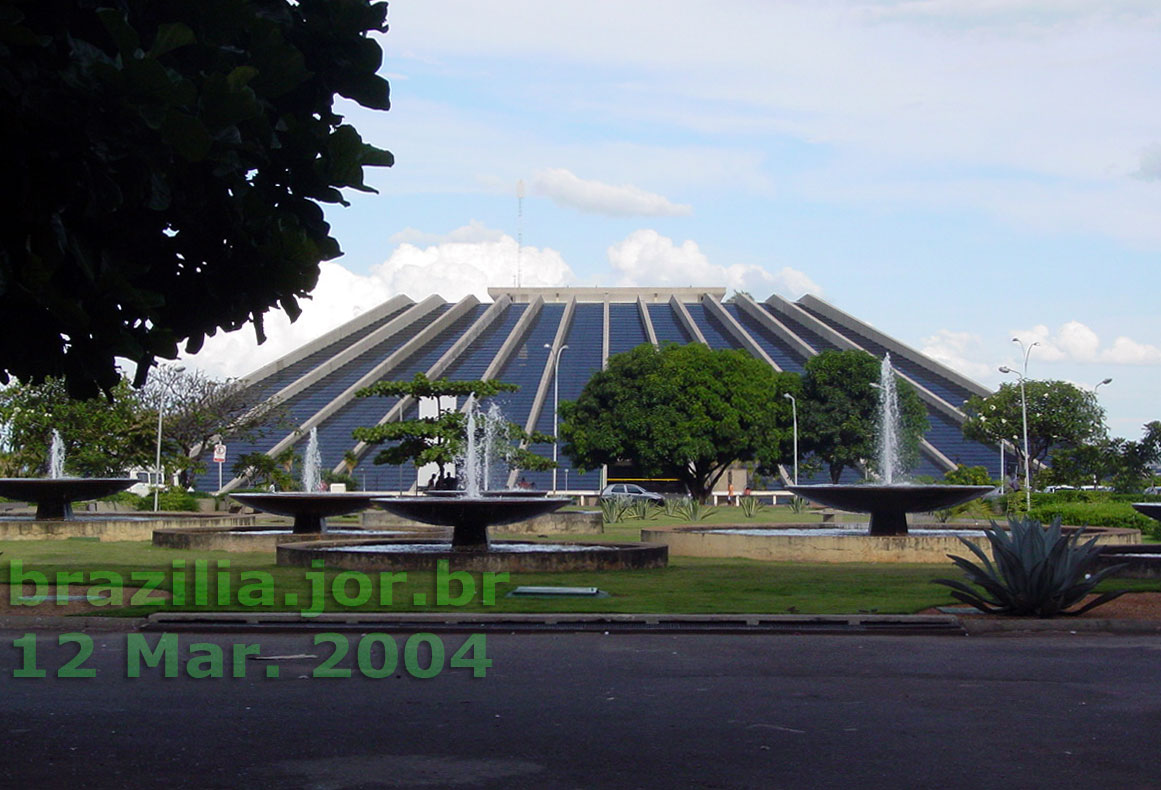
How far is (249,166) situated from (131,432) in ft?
139

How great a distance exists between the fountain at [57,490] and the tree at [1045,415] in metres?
44.1

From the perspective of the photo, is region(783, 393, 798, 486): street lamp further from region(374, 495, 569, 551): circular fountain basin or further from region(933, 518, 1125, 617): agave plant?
region(933, 518, 1125, 617): agave plant

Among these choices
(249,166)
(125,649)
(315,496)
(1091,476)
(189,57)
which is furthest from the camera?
(1091,476)

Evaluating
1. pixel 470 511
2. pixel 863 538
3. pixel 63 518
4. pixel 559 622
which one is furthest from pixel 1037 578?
pixel 63 518

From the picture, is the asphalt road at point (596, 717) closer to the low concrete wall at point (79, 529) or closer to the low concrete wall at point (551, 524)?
the low concrete wall at point (79, 529)

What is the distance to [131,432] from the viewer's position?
46.5 m

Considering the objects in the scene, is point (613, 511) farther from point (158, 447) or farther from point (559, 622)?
point (559, 622)

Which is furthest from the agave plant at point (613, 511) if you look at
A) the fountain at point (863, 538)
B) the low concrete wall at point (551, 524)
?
the fountain at point (863, 538)

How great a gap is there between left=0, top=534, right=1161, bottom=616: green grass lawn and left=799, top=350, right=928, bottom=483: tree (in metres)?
49.6

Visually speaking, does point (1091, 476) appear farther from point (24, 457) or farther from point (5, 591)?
point (5, 591)

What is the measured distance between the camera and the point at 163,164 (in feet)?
18.6

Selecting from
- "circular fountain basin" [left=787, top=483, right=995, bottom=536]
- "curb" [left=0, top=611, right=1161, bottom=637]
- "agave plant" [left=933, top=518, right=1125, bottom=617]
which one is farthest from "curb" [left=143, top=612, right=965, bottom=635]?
"circular fountain basin" [left=787, top=483, right=995, bottom=536]

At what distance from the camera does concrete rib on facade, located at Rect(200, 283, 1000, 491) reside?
8875 cm

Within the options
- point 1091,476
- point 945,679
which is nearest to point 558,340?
point 1091,476
